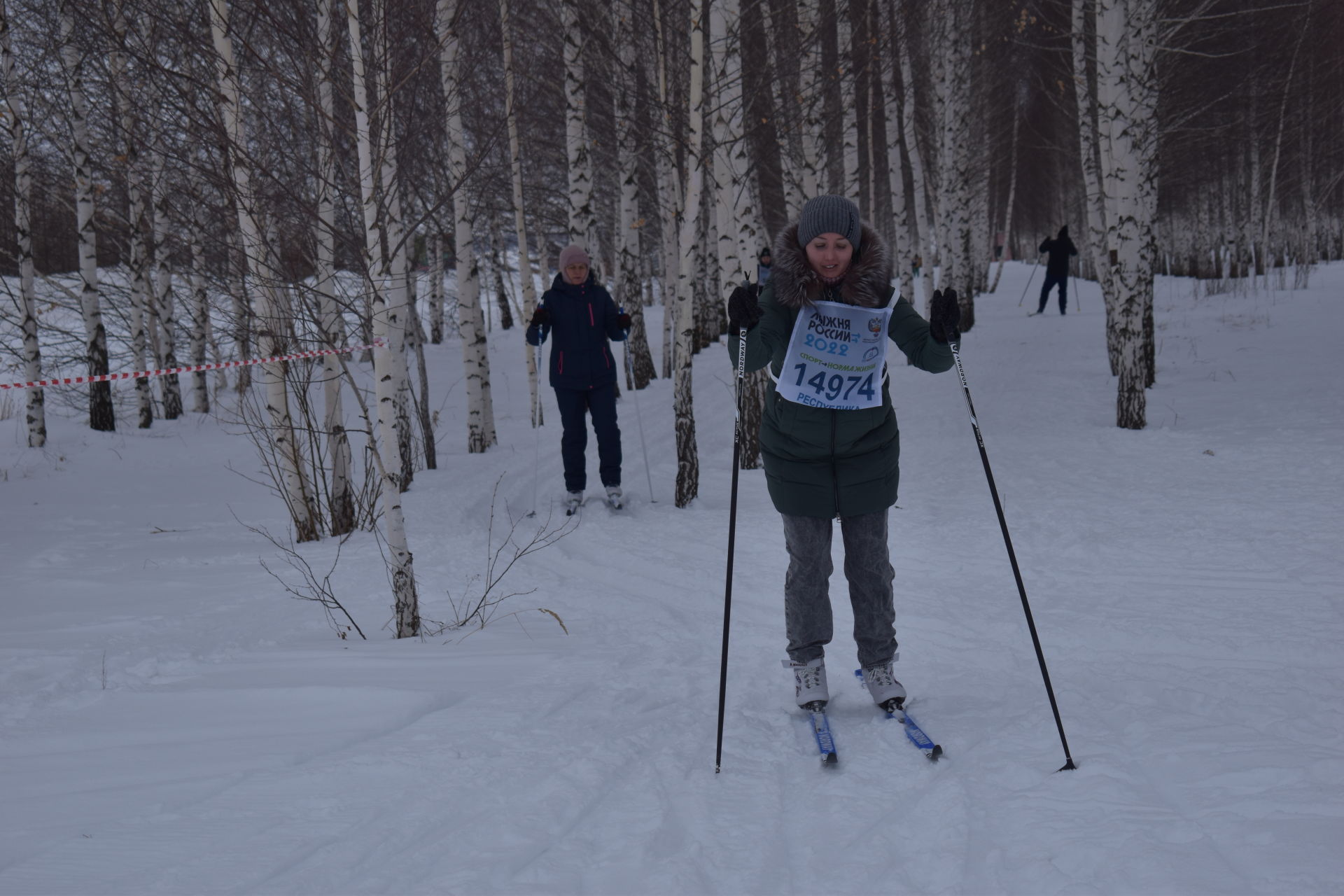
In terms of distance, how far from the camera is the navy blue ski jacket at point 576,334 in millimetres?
6980

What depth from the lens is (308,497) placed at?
6.89m

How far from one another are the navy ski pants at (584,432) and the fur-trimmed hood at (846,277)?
393cm

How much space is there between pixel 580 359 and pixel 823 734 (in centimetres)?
445

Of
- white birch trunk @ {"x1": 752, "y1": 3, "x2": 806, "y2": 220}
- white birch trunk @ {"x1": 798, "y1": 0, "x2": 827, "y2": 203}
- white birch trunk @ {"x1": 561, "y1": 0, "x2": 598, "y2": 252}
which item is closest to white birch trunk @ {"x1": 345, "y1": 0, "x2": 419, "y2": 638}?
white birch trunk @ {"x1": 798, "y1": 0, "x2": 827, "y2": 203}

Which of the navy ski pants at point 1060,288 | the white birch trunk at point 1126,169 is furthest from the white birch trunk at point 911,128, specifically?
the white birch trunk at point 1126,169

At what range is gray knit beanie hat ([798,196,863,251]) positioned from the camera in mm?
3125

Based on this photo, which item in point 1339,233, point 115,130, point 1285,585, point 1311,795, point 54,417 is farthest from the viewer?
point 1339,233

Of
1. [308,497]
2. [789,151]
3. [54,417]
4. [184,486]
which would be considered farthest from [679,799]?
[54,417]

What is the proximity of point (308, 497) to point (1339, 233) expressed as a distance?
39.0m

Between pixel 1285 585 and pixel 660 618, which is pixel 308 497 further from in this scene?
pixel 1285 585

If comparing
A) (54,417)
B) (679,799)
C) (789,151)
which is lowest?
(679,799)

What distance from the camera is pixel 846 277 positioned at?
126 inches

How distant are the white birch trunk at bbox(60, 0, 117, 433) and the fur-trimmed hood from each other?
1083cm

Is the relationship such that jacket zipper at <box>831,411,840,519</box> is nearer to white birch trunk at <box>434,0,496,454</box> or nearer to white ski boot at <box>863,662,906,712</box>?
white ski boot at <box>863,662,906,712</box>
